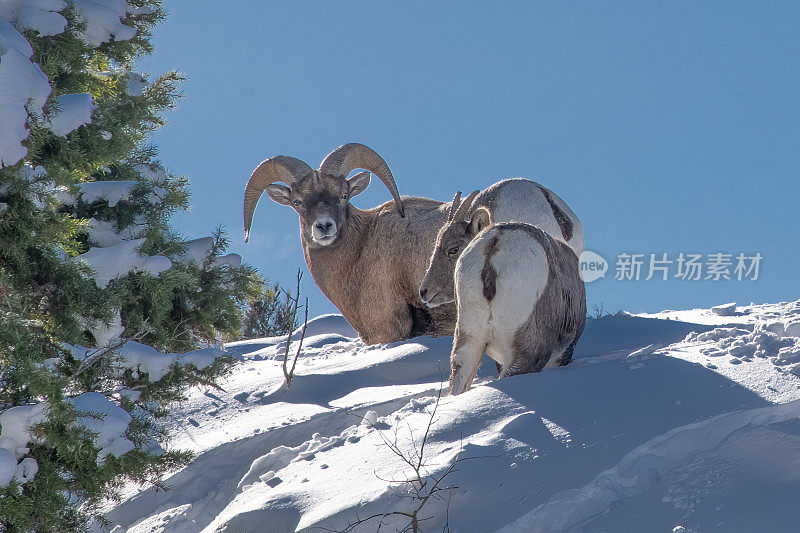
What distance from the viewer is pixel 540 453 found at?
14.6 feet

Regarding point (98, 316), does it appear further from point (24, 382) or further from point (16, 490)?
point (16, 490)

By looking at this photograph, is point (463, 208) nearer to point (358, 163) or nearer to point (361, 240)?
point (361, 240)

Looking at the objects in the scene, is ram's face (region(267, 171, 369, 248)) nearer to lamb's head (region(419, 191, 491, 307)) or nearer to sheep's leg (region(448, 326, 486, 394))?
lamb's head (region(419, 191, 491, 307))

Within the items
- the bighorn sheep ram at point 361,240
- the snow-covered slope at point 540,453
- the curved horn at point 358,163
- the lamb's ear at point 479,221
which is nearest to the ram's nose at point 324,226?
the bighorn sheep ram at point 361,240

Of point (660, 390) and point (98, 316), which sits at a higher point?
point (98, 316)

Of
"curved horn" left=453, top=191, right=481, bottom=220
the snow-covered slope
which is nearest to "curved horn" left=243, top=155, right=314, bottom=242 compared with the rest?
"curved horn" left=453, top=191, right=481, bottom=220

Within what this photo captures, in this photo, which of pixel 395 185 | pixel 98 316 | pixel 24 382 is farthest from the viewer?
pixel 395 185

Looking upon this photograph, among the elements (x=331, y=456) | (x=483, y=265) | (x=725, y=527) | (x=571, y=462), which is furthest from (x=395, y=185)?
(x=725, y=527)

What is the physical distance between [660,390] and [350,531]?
7.55 feet

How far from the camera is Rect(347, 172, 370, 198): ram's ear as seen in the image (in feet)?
33.7

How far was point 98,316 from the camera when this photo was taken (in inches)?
204

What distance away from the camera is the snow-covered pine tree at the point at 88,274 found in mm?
4504

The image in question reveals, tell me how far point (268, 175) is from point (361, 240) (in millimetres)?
1436

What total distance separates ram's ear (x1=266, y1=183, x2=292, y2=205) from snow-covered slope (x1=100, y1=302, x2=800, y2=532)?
3.59 meters
